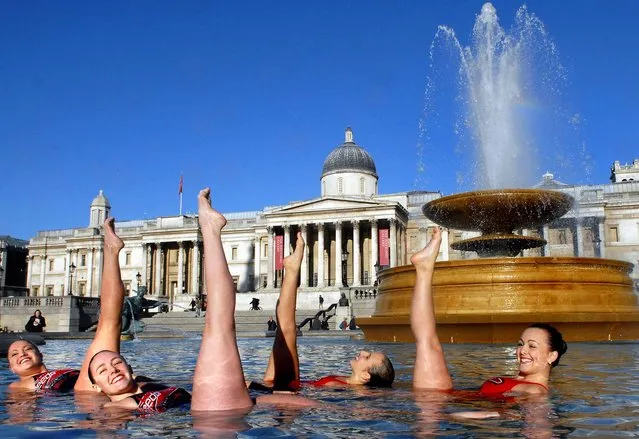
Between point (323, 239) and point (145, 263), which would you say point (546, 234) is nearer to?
point (323, 239)

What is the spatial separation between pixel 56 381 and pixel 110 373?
5.59ft

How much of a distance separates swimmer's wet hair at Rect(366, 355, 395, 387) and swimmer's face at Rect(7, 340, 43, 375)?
317 centimetres

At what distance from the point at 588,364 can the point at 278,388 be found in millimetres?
4161

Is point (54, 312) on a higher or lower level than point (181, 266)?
lower

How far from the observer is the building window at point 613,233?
55.7m

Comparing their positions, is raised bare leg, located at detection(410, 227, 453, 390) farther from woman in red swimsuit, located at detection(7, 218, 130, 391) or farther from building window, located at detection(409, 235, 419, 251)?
building window, located at detection(409, 235, 419, 251)

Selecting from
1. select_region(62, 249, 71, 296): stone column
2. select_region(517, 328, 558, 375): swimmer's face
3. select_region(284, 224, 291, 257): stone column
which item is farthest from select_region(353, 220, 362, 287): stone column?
select_region(517, 328, 558, 375): swimmer's face

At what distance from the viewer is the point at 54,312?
37.3 meters

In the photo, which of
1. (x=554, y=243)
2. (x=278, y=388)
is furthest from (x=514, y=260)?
(x=554, y=243)

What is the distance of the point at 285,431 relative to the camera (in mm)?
3752

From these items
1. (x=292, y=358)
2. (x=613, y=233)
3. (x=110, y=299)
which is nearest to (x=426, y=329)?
(x=292, y=358)

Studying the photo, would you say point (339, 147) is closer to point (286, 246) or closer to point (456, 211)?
point (286, 246)

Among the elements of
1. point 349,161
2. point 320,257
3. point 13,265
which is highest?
point 349,161

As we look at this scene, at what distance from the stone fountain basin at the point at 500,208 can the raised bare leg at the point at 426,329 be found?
1003cm
